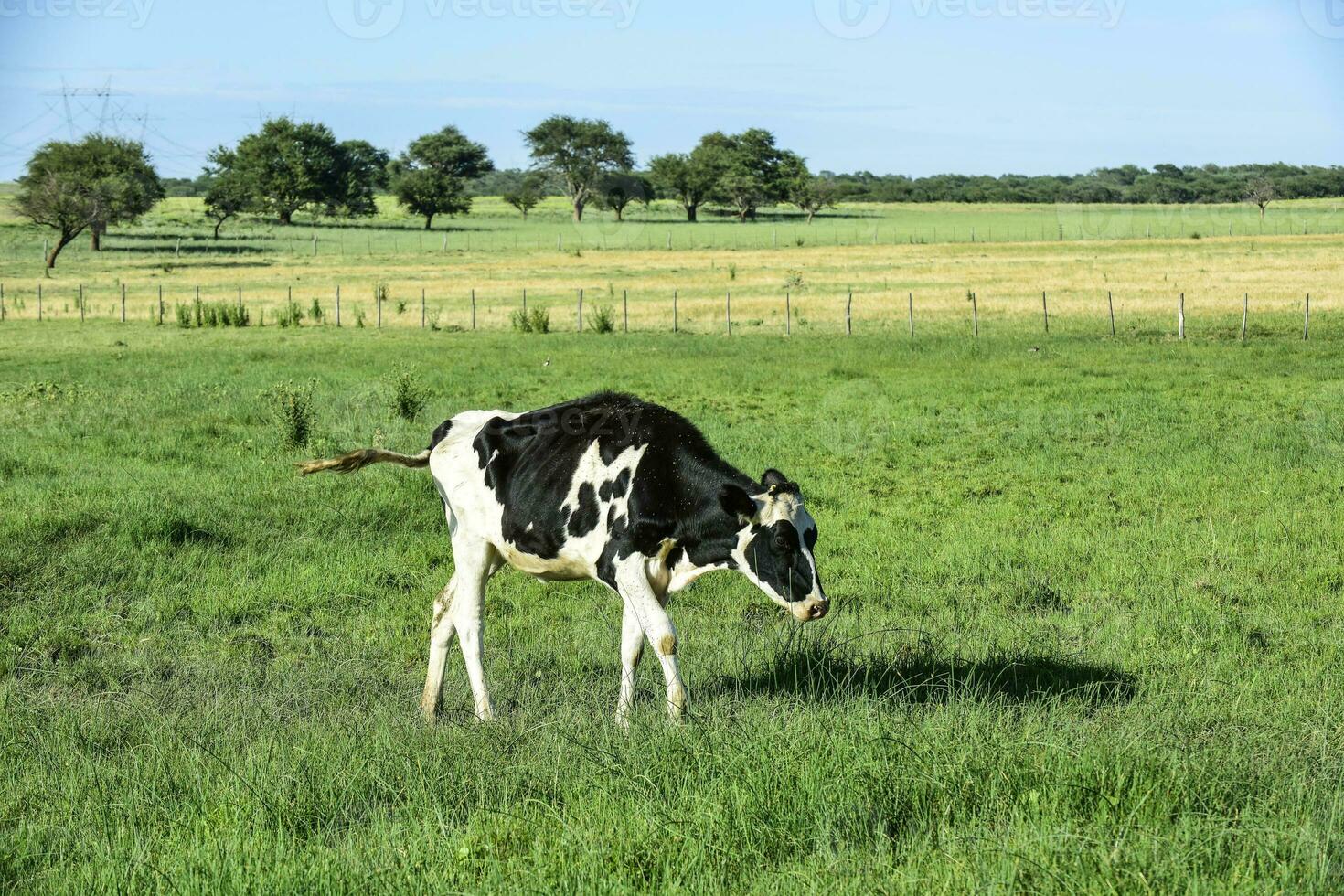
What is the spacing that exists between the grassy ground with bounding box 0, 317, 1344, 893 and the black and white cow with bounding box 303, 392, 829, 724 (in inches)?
19.6

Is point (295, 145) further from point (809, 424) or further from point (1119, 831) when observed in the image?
point (1119, 831)

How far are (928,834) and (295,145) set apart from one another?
105952mm

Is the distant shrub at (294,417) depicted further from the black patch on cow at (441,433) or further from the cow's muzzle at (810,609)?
the cow's muzzle at (810,609)

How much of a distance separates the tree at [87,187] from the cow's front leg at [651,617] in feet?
240

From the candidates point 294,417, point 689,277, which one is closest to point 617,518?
point 294,417

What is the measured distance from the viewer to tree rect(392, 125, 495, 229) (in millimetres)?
109562

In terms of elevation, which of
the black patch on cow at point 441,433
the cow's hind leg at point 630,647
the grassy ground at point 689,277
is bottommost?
the cow's hind leg at point 630,647

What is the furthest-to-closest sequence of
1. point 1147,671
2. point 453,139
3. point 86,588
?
point 453,139
point 86,588
point 1147,671

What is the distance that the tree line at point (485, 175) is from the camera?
273 feet

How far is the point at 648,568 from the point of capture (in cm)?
736

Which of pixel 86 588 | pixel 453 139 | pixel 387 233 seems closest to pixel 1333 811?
pixel 86 588

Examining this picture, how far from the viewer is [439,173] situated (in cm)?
11212

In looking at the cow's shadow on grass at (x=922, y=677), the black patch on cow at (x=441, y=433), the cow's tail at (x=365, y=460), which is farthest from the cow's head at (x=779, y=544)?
the cow's tail at (x=365, y=460)

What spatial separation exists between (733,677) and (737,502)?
1411 mm
